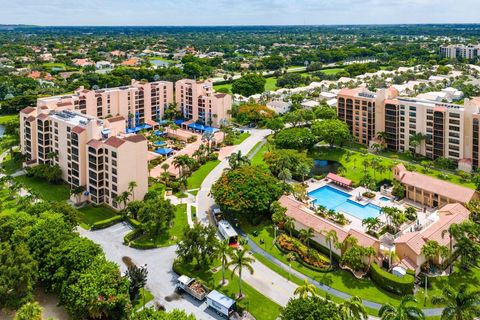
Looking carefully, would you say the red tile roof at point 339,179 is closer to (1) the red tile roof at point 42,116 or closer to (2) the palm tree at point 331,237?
(2) the palm tree at point 331,237

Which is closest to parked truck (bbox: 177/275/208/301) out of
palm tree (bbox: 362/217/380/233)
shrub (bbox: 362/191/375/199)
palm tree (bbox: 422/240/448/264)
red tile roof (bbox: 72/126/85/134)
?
palm tree (bbox: 362/217/380/233)

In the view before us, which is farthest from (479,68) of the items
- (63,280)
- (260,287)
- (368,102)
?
(63,280)

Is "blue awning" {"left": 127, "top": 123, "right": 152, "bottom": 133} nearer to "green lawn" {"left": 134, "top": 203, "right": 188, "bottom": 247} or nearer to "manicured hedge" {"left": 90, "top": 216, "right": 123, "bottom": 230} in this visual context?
"manicured hedge" {"left": 90, "top": 216, "right": 123, "bottom": 230}

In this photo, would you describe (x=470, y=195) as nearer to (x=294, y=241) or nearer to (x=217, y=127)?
(x=294, y=241)

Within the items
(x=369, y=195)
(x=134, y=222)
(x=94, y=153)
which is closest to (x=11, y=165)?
(x=94, y=153)

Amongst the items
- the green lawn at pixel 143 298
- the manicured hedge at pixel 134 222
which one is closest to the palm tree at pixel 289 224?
the green lawn at pixel 143 298

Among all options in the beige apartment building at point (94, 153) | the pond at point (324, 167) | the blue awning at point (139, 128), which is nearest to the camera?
the beige apartment building at point (94, 153)

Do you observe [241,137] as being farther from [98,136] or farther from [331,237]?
[331,237]
